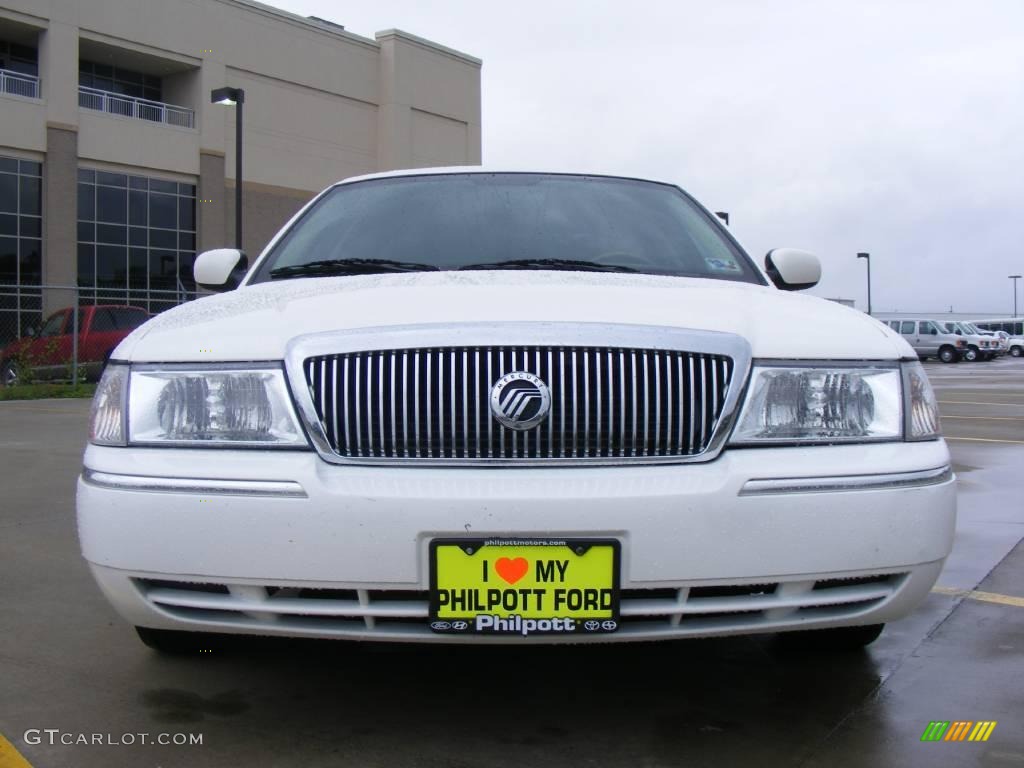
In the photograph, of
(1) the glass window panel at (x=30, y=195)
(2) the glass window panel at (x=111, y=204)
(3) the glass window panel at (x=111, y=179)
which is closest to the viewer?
(1) the glass window panel at (x=30, y=195)

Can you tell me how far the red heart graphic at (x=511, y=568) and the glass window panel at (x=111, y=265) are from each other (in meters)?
32.2

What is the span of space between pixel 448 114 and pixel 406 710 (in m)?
40.8

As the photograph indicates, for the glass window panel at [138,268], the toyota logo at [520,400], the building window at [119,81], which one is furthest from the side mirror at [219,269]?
the building window at [119,81]

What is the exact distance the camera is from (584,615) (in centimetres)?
234

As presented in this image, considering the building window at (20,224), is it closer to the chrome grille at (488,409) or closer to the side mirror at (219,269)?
the side mirror at (219,269)

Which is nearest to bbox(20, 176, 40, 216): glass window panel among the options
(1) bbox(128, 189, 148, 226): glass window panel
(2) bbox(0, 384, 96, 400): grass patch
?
(1) bbox(128, 189, 148, 226): glass window panel

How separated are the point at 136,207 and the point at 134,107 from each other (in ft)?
9.99

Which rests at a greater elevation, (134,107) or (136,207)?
(134,107)

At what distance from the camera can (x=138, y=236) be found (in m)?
33.2

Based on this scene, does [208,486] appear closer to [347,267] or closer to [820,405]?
[347,267]

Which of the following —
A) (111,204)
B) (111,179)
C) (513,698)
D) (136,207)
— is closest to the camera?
(513,698)

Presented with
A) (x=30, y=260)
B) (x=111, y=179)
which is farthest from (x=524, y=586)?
(x=111, y=179)

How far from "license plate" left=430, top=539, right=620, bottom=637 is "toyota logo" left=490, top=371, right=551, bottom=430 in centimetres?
27

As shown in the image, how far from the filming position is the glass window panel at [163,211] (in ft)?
109
